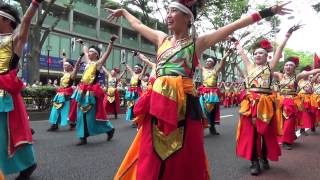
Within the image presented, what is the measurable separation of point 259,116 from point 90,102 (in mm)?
3772

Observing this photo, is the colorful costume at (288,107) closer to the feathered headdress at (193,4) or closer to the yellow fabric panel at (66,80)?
the yellow fabric panel at (66,80)

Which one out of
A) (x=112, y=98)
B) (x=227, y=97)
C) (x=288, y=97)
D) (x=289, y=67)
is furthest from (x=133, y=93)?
(x=227, y=97)

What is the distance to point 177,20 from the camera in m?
4.02

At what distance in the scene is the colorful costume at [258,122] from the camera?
6625 millimetres

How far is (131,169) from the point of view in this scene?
3.85 meters

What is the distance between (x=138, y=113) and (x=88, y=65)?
18.4 ft

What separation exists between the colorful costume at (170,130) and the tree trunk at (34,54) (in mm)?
16058

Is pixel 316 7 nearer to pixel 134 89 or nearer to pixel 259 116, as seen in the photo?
pixel 134 89

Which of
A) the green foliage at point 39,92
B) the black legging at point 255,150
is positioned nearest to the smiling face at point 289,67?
the black legging at point 255,150

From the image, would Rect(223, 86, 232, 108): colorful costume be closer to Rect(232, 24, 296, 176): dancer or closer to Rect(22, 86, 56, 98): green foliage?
Rect(22, 86, 56, 98): green foliage

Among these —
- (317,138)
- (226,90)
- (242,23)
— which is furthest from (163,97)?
(226,90)

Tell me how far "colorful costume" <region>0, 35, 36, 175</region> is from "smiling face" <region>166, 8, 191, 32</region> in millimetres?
1860

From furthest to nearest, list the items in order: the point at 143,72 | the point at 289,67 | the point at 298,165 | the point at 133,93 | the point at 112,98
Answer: the point at 112,98
the point at 133,93
the point at 143,72
the point at 289,67
the point at 298,165

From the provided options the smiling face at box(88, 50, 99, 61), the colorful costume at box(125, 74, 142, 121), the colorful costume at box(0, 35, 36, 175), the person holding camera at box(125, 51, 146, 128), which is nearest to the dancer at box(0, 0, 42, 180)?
the colorful costume at box(0, 35, 36, 175)
